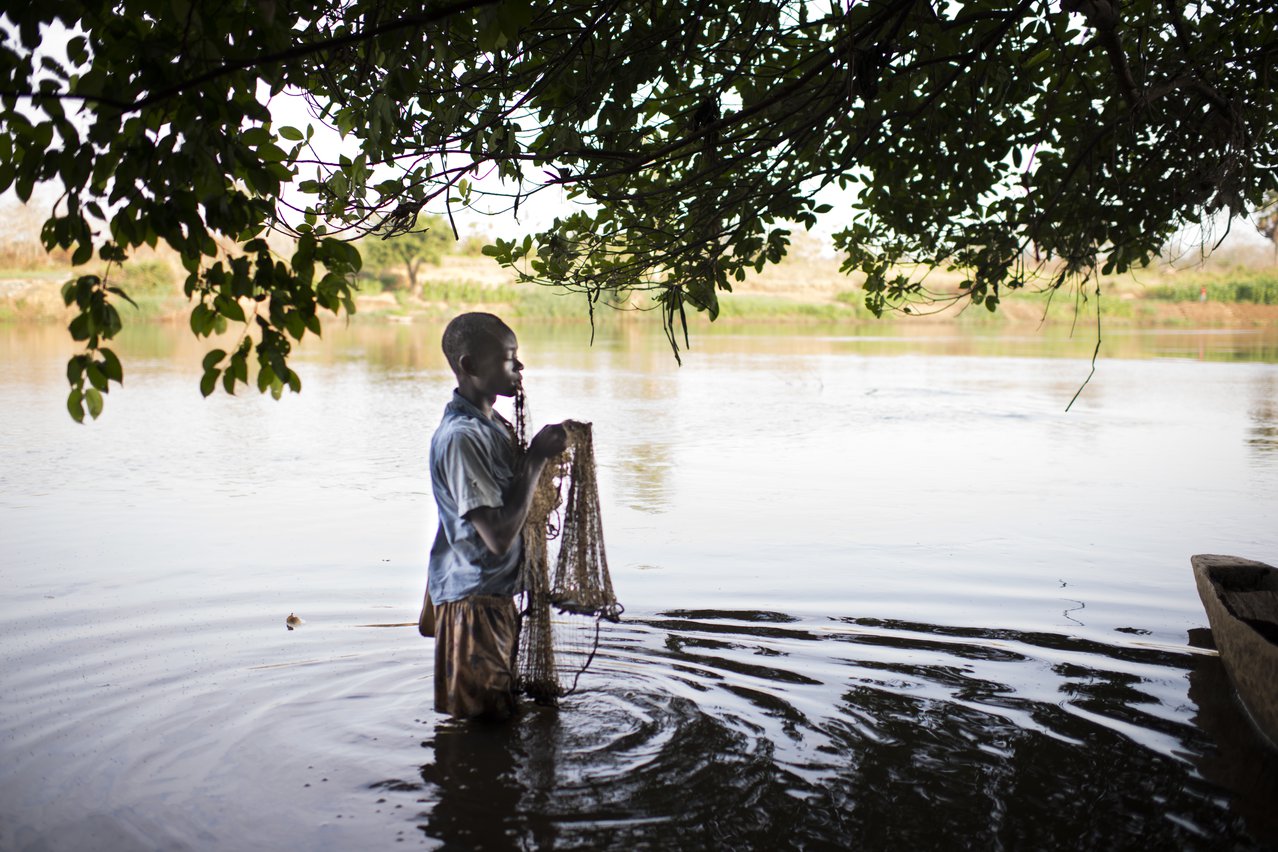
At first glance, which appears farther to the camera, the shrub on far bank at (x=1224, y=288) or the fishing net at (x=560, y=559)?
the shrub on far bank at (x=1224, y=288)

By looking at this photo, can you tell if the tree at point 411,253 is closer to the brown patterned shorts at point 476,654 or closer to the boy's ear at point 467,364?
the boy's ear at point 467,364

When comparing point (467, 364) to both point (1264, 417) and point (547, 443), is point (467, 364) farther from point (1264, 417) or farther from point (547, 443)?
point (1264, 417)

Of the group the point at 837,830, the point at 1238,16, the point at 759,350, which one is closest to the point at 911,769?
the point at 837,830

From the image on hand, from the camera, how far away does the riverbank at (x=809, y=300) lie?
47.8m

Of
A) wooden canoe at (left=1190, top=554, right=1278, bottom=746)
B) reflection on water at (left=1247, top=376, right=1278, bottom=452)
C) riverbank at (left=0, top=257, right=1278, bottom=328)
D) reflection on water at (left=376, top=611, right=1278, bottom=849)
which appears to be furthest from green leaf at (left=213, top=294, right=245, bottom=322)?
riverbank at (left=0, top=257, right=1278, bottom=328)

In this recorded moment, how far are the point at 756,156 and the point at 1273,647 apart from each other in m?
3.55

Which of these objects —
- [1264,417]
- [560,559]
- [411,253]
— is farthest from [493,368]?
[411,253]

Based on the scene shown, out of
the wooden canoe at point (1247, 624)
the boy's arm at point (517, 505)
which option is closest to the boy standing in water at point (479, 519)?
the boy's arm at point (517, 505)

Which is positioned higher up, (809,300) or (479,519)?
(809,300)

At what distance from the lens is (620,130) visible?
5719mm

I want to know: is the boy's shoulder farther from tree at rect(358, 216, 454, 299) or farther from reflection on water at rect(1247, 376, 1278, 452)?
tree at rect(358, 216, 454, 299)

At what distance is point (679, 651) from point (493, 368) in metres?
2.27

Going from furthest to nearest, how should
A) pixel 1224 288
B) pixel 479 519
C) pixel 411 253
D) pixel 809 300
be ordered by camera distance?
pixel 809 300, pixel 1224 288, pixel 411 253, pixel 479 519

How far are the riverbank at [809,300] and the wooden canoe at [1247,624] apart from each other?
38.7 metres
